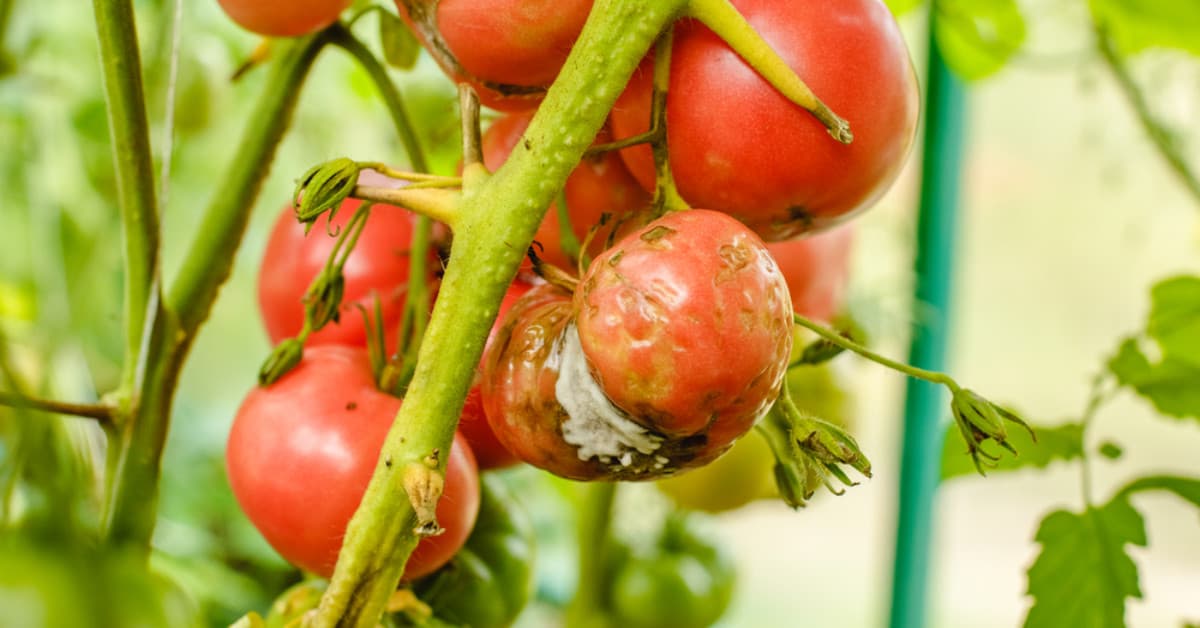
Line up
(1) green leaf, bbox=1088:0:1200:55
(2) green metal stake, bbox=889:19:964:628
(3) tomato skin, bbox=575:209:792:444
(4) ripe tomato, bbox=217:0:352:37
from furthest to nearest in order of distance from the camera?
(2) green metal stake, bbox=889:19:964:628 → (1) green leaf, bbox=1088:0:1200:55 → (4) ripe tomato, bbox=217:0:352:37 → (3) tomato skin, bbox=575:209:792:444

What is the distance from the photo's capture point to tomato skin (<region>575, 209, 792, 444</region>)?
0.20 m

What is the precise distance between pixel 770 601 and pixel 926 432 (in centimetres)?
80

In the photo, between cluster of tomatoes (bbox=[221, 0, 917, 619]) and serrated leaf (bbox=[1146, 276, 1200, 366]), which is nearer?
cluster of tomatoes (bbox=[221, 0, 917, 619])

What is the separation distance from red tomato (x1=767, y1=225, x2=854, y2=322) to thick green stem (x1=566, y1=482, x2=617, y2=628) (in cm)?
20

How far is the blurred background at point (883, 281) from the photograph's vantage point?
77cm

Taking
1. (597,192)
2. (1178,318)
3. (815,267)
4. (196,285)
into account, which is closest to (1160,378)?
(1178,318)

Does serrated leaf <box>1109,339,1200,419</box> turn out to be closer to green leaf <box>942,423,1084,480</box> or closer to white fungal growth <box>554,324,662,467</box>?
green leaf <box>942,423,1084,480</box>

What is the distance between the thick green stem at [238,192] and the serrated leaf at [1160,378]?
31 cm

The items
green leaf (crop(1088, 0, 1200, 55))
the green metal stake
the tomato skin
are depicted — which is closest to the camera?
the tomato skin

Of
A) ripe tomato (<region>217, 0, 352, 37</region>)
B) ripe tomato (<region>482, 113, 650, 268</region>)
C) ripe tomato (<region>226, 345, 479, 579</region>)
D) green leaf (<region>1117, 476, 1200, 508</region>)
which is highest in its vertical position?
ripe tomato (<region>217, 0, 352, 37</region>)

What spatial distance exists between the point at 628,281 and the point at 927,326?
57 centimetres

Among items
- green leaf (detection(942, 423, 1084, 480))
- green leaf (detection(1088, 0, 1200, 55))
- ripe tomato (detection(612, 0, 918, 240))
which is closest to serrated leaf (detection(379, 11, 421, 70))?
ripe tomato (detection(612, 0, 918, 240))

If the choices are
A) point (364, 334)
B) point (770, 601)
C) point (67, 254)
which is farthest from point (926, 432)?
point (770, 601)

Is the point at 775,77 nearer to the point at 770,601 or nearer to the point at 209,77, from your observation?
the point at 209,77
